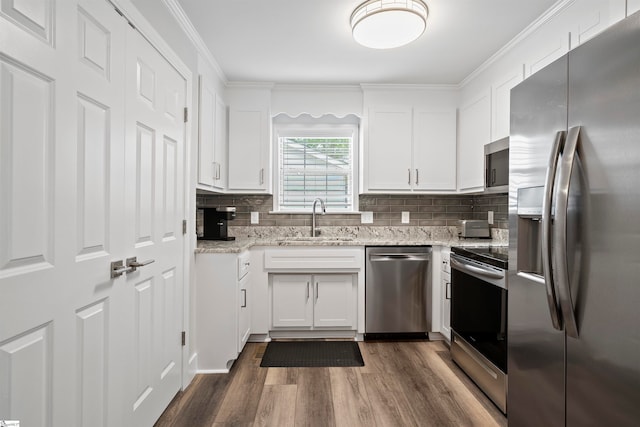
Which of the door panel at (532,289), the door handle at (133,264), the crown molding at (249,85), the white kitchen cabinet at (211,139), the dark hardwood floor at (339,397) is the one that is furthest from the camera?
the crown molding at (249,85)

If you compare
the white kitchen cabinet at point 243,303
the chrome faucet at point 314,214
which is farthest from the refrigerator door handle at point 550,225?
the chrome faucet at point 314,214

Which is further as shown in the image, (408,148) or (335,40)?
(408,148)

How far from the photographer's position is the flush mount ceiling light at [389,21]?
199 cm

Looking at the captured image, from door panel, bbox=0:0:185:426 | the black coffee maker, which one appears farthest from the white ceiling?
the black coffee maker

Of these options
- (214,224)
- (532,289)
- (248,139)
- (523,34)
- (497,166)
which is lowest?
(532,289)

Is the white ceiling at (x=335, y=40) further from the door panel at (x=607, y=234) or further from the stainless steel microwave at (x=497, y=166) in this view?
the door panel at (x=607, y=234)

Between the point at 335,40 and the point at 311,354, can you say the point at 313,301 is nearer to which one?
the point at 311,354

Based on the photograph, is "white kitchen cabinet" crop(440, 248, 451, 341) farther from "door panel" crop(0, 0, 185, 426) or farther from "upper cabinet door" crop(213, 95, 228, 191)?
"door panel" crop(0, 0, 185, 426)

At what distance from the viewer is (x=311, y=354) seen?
2.85 meters

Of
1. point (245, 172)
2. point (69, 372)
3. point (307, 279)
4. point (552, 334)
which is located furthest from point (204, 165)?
point (552, 334)

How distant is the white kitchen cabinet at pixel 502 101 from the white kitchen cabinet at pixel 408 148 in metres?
0.66

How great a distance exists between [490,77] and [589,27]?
A: 1.03 metres

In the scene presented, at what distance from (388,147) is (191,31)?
1981 mm

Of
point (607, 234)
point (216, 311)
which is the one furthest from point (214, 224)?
point (607, 234)
